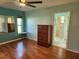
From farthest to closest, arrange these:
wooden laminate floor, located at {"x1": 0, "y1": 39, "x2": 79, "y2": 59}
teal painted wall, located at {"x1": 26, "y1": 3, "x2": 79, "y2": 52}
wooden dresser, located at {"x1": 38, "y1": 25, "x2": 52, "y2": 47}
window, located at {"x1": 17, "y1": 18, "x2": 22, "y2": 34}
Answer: window, located at {"x1": 17, "y1": 18, "x2": 22, "y2": 34}, wooden dresser, located at {"x1": 38, "y1": 25, "x2": 52, "y2": 47}, teal painted wall, located at {"x1": 26, "y1": 3, "x2": 79, "y2": 52}, wooden laminate floor, located at {"x1": 0, "y1": 39, "x2": 79, "y2": 59}

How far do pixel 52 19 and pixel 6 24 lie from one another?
3.06 m

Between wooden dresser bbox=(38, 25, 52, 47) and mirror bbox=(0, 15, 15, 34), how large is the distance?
2.20 meters

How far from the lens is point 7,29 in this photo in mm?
4742

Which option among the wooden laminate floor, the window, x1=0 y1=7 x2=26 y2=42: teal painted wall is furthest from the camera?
the window

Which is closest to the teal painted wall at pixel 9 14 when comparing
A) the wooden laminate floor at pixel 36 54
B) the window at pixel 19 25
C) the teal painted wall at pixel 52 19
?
the window at pixel 19 25

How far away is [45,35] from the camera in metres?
3.96

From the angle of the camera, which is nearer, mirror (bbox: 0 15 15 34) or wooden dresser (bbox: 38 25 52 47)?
wooden dresser (bbox: 38 25 52 47)

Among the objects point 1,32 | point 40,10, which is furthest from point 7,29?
point 40,10

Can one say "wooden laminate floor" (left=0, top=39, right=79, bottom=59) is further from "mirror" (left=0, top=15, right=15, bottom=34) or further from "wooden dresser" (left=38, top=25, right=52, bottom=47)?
"mirror" (left=0, top=15, right=15, bottom=34)

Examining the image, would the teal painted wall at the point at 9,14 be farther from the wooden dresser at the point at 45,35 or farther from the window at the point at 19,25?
the wooden dresser at the point at 45,35

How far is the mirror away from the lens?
14.7 ft

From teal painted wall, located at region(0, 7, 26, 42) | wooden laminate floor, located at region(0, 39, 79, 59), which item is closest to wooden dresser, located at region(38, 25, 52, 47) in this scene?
wooden laminate floor, located at region(0, 39, 79, 59)

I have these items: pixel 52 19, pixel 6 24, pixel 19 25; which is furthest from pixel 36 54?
pixel 19 25

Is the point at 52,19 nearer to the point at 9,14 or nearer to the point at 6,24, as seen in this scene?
the point at 9,14
